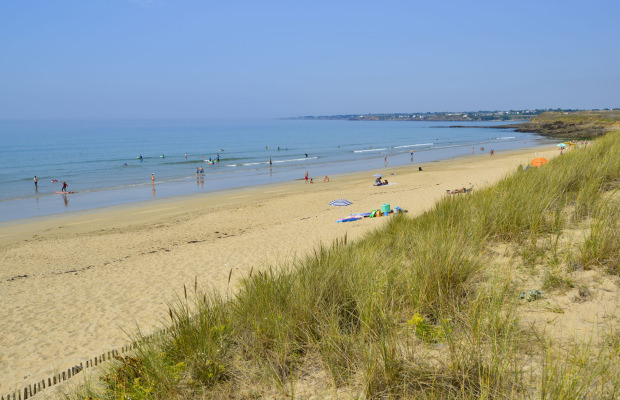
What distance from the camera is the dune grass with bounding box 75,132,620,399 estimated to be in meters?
2.77

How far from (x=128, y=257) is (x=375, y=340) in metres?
11.4

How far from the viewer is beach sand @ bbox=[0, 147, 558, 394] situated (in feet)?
24.1

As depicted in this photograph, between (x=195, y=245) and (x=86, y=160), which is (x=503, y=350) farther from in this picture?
(x=86, y=160)

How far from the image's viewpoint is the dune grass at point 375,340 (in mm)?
2770

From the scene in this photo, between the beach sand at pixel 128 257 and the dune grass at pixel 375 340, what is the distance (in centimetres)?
84

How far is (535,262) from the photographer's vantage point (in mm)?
4727

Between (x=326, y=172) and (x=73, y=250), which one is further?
(x=326, y=172)

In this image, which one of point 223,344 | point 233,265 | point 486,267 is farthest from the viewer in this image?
point 233,265

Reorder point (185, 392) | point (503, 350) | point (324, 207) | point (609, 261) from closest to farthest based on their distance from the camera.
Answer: point (503, 350) < point (185, 392) < point (609, 261) < point (324, 207)

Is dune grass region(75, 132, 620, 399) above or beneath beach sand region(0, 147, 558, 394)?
above

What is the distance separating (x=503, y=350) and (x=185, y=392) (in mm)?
2308

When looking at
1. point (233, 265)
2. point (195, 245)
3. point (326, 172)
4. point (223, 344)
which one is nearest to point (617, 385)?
point (223, 344)

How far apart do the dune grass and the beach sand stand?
84 cm

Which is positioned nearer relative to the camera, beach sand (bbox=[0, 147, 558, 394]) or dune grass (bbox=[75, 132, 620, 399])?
dune grass (bbox=[75, 132, 620, 399])
